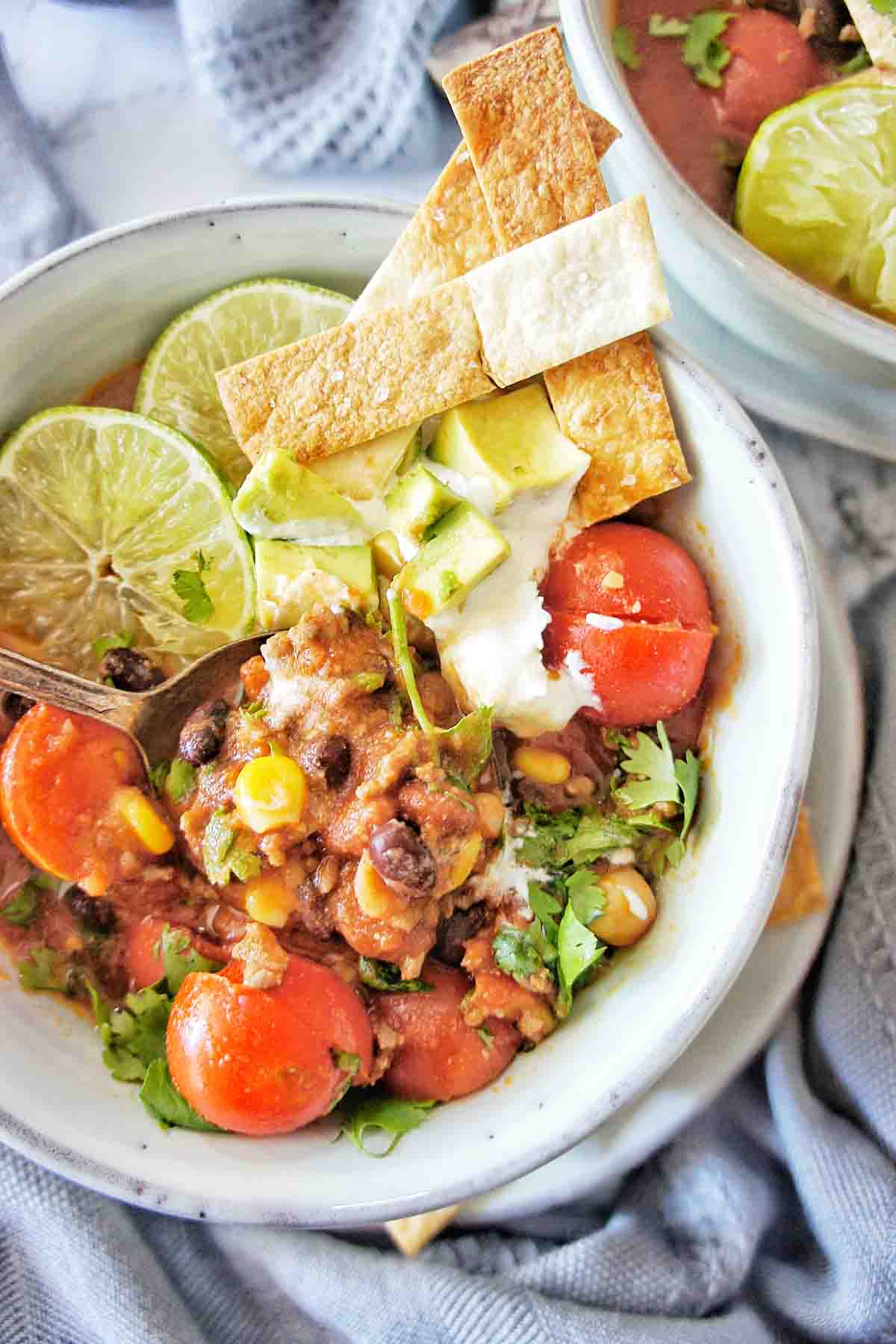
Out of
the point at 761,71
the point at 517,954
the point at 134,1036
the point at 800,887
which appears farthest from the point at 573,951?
the point at 761,71

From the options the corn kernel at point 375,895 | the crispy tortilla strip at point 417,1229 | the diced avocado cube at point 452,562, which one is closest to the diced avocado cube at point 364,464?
the diced avocado cube at point 452,562

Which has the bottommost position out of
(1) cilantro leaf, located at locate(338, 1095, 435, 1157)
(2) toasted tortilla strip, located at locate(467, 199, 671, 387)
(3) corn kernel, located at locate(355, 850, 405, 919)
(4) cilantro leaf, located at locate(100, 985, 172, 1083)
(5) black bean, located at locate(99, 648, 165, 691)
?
(1) cilantro leaf, located at locate(338, 1095, 435, 1157)

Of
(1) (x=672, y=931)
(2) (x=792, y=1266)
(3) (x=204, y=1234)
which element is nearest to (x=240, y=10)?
(1) (x=672, y=931)

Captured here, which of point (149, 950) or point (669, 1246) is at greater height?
point (149, 950)

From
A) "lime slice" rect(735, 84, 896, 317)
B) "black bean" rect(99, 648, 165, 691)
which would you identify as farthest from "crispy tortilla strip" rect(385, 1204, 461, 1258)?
"lime slice" rect(735, 84, 896, 317)

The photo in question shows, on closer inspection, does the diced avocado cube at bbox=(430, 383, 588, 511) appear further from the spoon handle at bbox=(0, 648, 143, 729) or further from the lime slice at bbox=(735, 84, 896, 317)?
the spoon handle at bbox=(0, 648, 143, 729)

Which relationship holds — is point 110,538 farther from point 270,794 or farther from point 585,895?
point 585,895

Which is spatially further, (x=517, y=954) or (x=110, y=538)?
(x=110, y=538)

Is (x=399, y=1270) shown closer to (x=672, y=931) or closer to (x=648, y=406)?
(x=672, y=931)

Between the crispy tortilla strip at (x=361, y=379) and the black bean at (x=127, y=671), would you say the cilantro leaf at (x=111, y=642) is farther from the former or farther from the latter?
the crispy tortilla strip at (x=361, y=379)
